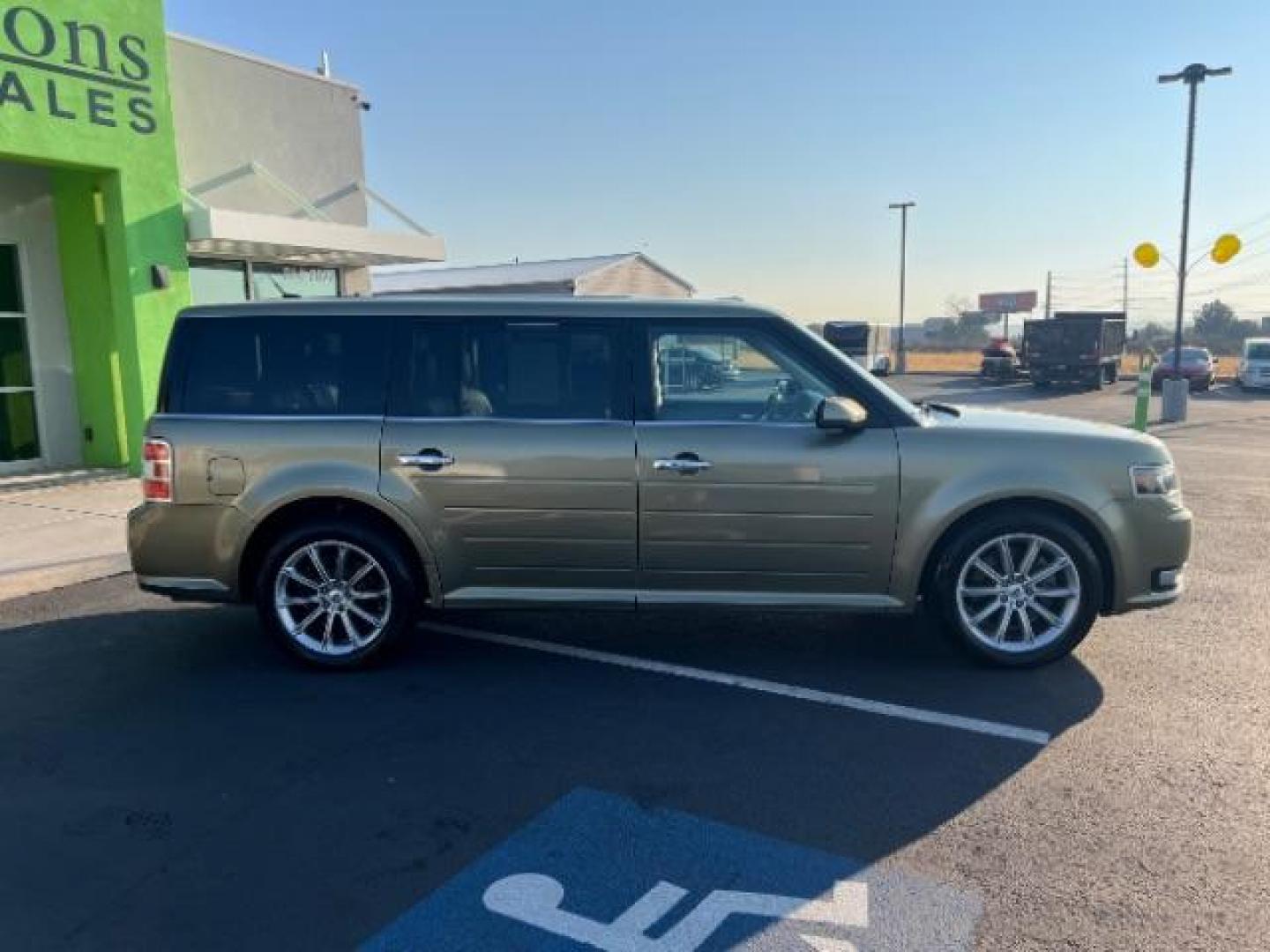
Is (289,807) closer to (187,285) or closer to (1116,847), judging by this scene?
(1116,847)

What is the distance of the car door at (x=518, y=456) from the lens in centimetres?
472

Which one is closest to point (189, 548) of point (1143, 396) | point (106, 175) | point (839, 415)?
point (839, 415)

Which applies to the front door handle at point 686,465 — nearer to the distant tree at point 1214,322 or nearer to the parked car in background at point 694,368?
the parked car in background at point 694,368

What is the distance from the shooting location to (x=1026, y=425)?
195 inches

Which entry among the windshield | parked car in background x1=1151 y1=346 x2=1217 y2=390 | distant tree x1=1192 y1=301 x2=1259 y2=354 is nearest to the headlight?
parked car in background x1=1151 y1=346 x2=1217 y2=390

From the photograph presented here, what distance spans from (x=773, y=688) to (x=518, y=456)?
67.3 inches

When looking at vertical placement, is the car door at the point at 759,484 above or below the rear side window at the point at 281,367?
below

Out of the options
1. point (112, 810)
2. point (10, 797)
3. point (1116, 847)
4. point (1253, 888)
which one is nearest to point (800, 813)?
point (1116, 847)

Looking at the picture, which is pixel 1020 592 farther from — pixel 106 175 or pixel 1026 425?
pixel 106 175

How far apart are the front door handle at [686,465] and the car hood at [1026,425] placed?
1.19 metres

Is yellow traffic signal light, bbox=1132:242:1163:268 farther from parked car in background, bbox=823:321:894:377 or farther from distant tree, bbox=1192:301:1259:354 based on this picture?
distant tree, bbox=1192:301:1259:354

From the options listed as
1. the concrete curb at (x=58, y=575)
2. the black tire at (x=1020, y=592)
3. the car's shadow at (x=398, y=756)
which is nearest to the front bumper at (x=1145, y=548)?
the black tire at (x=1020, y=592)

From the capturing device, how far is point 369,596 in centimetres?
492

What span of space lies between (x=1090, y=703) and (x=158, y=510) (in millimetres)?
4706
